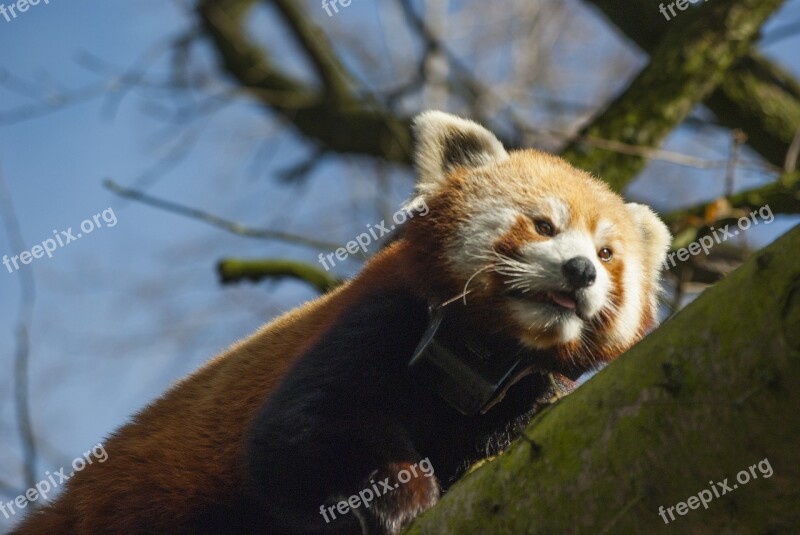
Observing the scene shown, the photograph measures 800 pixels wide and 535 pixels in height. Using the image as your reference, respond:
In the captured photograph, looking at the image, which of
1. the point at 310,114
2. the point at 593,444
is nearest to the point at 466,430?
the point at 593,444

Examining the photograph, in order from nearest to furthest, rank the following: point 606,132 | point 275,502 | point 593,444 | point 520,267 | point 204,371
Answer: point 593,444 → point 275,502 → point 520,267 → point 204,371 → point 606,132

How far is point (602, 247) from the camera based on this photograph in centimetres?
352

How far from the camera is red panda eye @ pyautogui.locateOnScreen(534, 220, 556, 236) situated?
3453 millimetres

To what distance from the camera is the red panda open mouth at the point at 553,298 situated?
10.7 feet

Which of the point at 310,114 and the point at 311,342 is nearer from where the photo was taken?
the point at 311,342

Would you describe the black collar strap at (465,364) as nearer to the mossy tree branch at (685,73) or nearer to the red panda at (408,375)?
the red panda at (408,375)

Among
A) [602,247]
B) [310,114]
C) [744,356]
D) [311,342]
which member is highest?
[744,356]

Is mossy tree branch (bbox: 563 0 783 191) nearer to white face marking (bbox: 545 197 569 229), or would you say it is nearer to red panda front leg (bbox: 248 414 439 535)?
white face marking (bbox: 545 197 569 229)

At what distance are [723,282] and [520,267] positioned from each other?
1282 millimetres

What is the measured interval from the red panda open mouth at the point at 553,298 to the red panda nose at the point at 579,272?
0.18ft

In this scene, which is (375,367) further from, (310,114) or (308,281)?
(310,114)

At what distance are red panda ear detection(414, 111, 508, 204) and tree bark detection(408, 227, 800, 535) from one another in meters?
1.75


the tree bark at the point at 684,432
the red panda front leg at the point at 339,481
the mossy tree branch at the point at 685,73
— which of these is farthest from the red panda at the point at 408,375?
the mossy tree branch at the point at 685,73

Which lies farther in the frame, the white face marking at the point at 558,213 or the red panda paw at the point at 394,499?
the white face marking at the point at 558,213
